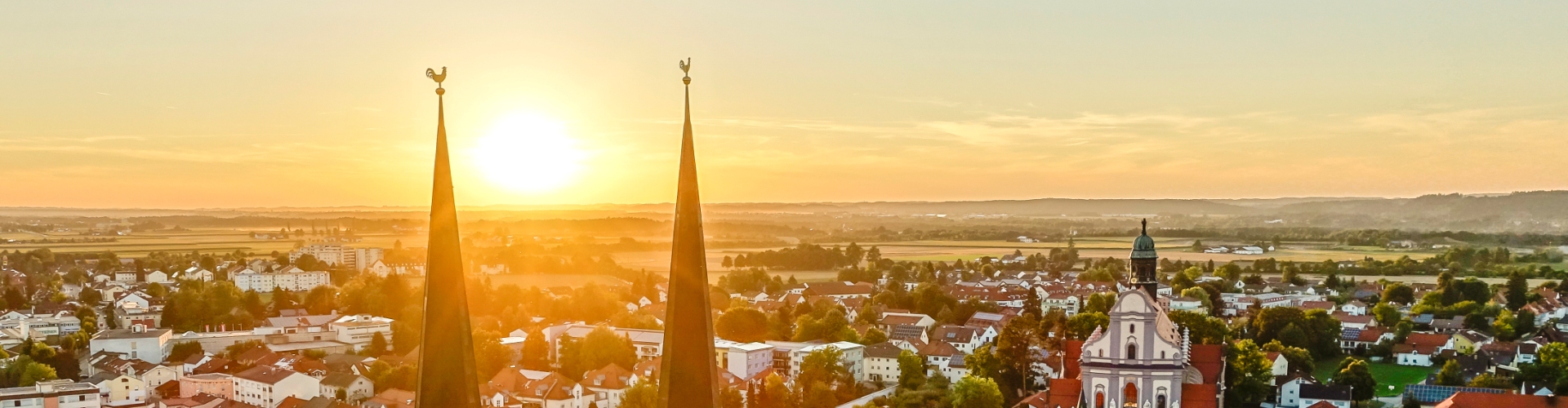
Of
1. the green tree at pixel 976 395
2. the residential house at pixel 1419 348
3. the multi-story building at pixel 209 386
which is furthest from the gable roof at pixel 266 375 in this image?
the residential house at pixel 1419 348

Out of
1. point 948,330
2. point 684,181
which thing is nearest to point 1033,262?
point 948,330

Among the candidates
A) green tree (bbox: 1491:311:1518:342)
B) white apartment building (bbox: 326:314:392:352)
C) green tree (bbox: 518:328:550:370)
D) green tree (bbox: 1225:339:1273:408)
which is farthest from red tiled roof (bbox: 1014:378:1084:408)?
white apartment building (bbox: 326:314:392:352)

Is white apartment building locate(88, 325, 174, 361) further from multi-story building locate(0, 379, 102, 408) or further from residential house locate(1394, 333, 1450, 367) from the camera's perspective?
residential house locate(1394, 333, 1450, 367)

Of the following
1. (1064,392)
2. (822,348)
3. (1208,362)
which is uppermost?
(1208,362)

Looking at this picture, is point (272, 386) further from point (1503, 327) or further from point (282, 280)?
point (1503, 327)

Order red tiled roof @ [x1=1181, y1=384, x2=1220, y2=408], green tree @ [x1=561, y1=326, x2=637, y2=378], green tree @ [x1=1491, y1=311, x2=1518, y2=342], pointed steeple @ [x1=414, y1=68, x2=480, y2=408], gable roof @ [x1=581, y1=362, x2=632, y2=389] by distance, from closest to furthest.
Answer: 1. pointed steeple @ [x1=414, y1=68, x2=480, y2=408]
2. red tiled roof @ [x1=1181, y1=384, x2=1220, y2=408]
3. gable roof @ [x1=581, y1=362, x2=632, y2=389]
4. green tree @ [x1=561, y1=326, x2=637, y2=378]
5. green tree @ [x1=1491, y1=311, x2=1518, y2=342]

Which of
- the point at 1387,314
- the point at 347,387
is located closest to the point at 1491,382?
the point at 1387,314
